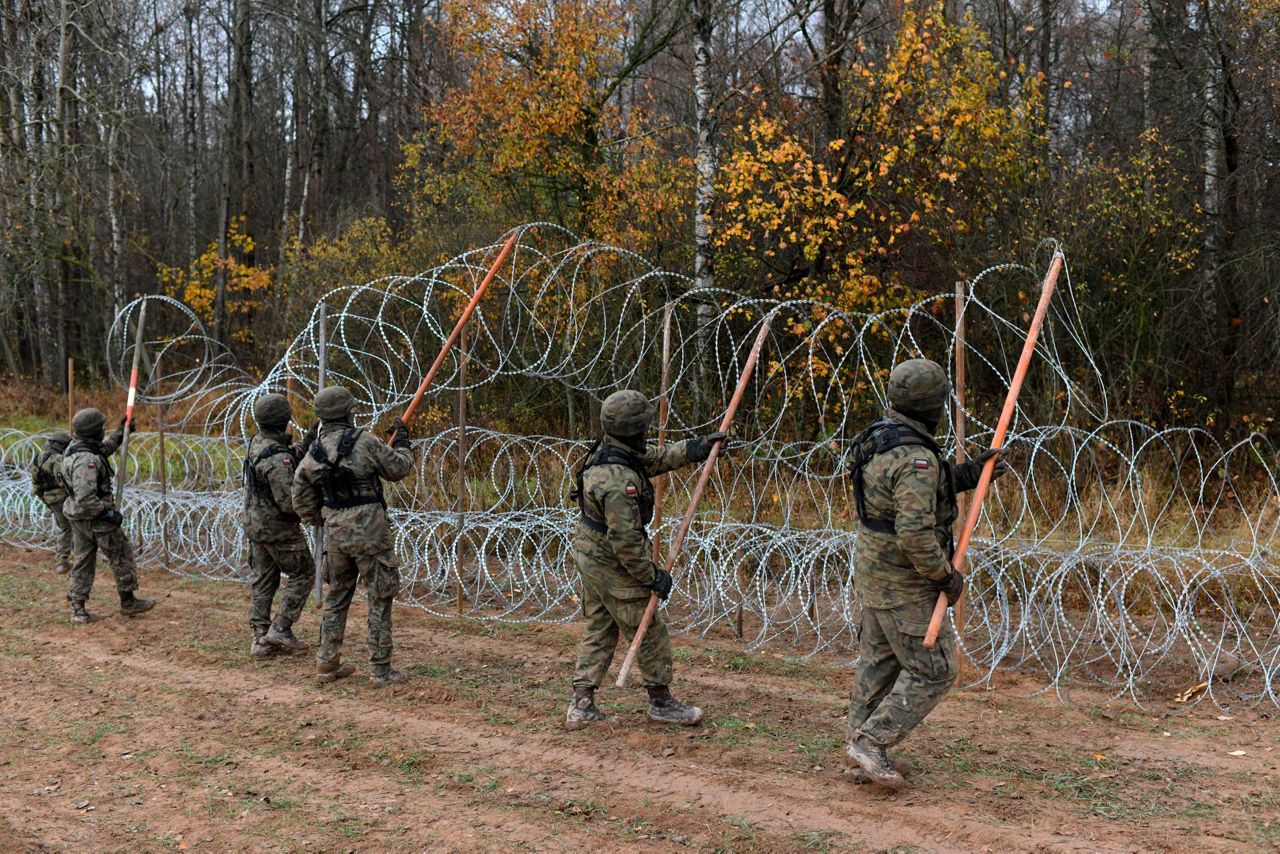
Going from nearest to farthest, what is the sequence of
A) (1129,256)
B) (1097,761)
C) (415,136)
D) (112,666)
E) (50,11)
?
(1097,761)
(112,666)
(1129,256)
(415,136)
(50,11)

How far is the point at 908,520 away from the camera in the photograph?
4961mm

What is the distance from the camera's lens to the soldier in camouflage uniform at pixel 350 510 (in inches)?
277

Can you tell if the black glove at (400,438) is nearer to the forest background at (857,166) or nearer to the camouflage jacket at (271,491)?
the camouflage jacket at (271,491)

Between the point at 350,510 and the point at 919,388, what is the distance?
376 centimetres

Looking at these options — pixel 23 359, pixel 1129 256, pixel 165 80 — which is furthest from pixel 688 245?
pixel 165 80

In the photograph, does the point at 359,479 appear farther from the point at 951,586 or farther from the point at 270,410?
the point at 951,586

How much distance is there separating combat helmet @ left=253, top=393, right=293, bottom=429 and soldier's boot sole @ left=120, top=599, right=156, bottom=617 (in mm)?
2652

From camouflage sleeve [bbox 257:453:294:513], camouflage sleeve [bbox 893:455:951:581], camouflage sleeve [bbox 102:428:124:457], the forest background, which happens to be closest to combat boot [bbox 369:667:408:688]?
camouflage sleeve [bbox 257:453:294:513]

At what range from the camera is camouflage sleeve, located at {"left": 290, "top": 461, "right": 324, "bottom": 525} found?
716 cm

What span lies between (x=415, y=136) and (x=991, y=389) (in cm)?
1231

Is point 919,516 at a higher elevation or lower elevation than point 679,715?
higher

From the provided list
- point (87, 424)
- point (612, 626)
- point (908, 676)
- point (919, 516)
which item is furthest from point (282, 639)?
point (919, 516)

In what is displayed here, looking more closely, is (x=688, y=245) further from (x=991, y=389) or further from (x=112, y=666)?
(x=112, y=666)

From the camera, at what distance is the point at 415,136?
20.9 meters
